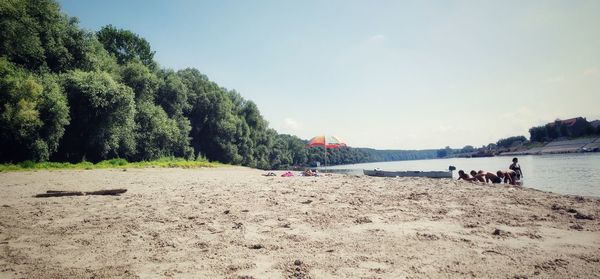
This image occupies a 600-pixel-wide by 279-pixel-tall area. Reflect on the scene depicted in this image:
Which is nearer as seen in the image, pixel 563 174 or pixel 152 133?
pixel 563 174

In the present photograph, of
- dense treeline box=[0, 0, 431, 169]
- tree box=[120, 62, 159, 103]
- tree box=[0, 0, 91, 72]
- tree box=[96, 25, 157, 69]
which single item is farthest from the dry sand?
tree box=[96, 25, 157, 69]

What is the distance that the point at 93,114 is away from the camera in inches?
1063

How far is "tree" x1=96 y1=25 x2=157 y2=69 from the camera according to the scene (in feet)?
154

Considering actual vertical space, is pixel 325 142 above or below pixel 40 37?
below

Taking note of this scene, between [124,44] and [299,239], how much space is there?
55.6 metres

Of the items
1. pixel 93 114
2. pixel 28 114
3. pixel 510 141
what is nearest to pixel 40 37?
pixel 93 114

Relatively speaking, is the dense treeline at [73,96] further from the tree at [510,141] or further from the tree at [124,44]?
the tree at [510,141]

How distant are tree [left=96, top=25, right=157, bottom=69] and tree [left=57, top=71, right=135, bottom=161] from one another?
22.1m

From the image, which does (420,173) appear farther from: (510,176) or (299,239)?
(299,239)

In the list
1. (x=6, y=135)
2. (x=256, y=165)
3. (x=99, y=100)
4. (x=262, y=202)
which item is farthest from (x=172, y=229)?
(x=256, y=165)

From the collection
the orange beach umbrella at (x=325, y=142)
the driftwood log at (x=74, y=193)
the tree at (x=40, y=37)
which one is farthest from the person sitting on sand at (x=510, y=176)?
the tree at (x=40, y=37)

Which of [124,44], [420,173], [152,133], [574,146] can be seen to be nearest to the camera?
[420,173]

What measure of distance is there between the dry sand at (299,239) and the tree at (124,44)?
46.5m

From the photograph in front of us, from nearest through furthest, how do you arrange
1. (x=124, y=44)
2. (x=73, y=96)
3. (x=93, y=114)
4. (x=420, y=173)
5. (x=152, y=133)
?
(x=420, y=173), (x=73, y=96), (x=93, y=114), (x=152, y=133), (x=124, y=44)
